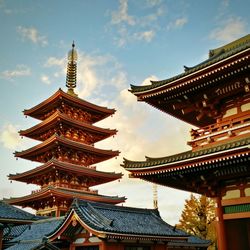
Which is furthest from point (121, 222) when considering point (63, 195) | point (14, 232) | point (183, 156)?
point (63, 195)

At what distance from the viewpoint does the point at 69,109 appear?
141ft

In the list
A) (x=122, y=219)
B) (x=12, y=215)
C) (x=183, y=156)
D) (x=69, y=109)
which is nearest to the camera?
(x=183, y=156)

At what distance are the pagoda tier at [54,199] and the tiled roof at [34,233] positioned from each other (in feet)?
23.8

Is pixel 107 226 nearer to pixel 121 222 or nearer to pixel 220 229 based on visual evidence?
pixel 121 222

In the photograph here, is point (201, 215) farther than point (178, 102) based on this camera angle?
Yes

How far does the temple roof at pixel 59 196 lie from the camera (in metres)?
35.6

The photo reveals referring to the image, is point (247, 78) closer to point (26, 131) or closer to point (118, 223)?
point (118, 223)

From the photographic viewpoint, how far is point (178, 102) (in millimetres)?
16422

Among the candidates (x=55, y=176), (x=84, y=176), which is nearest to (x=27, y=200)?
(x=55, y=176)

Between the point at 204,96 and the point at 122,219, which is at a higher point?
the point at 204,96

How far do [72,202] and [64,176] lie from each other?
16576 mm

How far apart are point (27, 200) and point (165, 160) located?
1140 inches

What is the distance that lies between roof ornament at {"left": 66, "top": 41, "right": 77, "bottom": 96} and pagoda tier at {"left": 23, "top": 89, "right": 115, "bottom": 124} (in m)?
3.86

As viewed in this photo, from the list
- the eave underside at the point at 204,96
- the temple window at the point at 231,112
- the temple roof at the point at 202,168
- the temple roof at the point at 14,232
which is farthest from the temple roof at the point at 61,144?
the temple window at the point at 231,112
